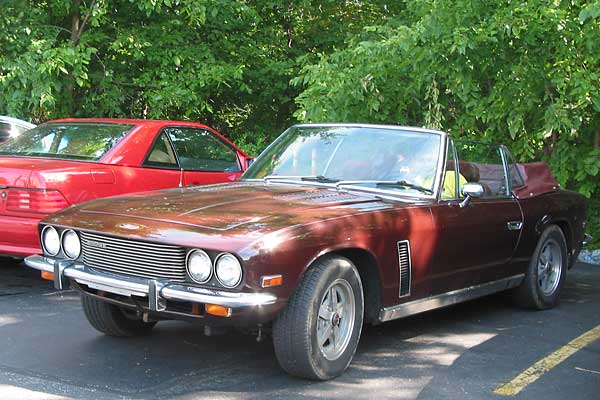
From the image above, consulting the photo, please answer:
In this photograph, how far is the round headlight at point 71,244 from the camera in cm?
492

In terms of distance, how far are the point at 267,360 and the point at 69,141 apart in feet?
11.8

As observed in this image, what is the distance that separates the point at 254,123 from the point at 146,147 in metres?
7.57

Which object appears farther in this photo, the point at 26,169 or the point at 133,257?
the point at 26,169

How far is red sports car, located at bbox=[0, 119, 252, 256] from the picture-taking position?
6707mm

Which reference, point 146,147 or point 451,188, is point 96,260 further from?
point 146,147

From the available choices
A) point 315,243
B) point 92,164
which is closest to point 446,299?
point 315,243

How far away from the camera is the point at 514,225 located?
21.3 ft

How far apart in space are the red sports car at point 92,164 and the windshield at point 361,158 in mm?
1643

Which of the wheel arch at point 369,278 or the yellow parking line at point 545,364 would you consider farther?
the wheel arch at point 369,278

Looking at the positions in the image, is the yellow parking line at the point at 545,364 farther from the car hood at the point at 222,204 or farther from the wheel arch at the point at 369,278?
the car hood at the point at 222,204


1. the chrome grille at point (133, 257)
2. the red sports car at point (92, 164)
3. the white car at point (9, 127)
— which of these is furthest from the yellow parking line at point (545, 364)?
the white car at point (9, 127)

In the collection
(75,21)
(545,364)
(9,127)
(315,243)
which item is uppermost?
(75,21)

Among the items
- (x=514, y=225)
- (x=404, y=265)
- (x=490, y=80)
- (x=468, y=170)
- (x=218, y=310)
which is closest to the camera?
(x=218, y=310)

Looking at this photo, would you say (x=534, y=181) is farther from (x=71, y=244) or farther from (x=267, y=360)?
(x=71, y=244)
